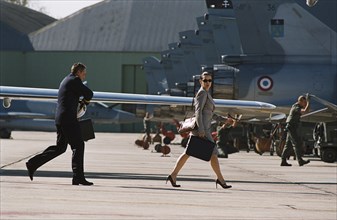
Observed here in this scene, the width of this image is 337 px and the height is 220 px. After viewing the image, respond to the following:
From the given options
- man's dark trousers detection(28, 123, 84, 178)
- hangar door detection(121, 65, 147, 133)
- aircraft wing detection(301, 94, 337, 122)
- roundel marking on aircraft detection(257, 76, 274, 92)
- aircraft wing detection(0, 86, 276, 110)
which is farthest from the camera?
hangar door detection(121, 65, 147, 133)

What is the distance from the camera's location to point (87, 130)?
1027 cm

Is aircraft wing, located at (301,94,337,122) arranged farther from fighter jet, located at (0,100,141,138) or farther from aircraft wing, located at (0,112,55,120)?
aircraft wing, located at (0,112,55,120)

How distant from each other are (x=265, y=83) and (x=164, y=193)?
15.2m

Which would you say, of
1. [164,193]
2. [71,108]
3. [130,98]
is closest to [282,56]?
[164,193]

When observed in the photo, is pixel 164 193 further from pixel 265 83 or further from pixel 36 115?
pixel 36 115

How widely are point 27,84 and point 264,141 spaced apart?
47.1 m

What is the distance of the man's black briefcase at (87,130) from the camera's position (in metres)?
10.1

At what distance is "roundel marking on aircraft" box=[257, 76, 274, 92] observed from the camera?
112ft

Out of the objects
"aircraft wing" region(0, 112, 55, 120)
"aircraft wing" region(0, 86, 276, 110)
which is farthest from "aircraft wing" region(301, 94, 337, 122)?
"aircraft wing" region(0, 112, 55, 120)

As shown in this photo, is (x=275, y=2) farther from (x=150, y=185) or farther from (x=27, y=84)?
(x=27, y=84)

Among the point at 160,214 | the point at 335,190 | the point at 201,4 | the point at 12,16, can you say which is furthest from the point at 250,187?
the point at 12,16

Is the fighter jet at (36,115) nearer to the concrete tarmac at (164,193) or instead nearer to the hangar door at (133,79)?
the hangar door at (133,79)

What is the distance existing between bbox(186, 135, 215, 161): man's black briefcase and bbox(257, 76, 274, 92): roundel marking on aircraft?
23.1 metres

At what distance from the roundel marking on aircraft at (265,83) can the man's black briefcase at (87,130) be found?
79.4 feet
